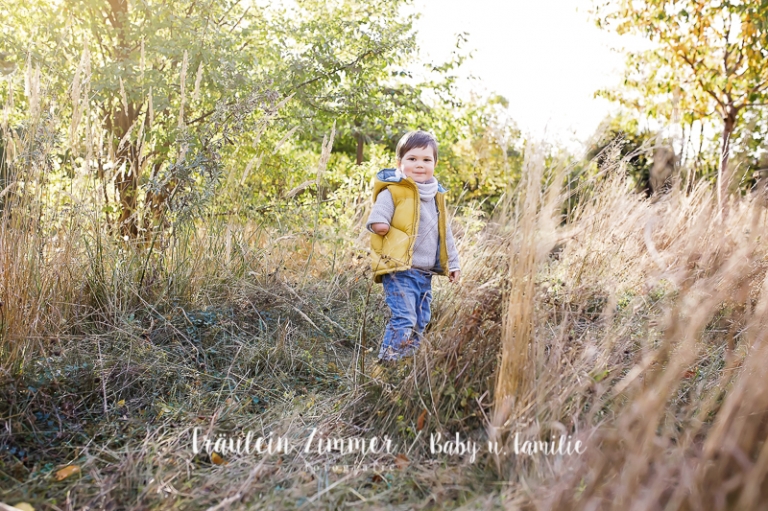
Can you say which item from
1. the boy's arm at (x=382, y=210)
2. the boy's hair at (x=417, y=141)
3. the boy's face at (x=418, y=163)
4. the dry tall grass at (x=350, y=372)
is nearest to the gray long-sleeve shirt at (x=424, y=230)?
the boy's arm at (x=382, y=210)

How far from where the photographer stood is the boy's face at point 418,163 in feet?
9.96

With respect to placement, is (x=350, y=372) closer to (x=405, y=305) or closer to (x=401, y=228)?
(x=405, y=305)

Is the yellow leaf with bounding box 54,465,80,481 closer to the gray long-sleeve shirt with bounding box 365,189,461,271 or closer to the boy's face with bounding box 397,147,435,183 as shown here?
the gray long-sleeve shirt with bounding box 365,189,461,271

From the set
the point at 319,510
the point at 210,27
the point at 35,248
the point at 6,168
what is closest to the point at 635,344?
the point at 319,510

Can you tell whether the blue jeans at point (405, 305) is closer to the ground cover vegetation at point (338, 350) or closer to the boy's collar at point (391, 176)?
the ground cover vegetation at point (338, 350)

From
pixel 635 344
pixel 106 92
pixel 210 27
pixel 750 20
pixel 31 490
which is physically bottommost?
pixel 31 490

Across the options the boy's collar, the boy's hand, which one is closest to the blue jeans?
the boy's hand

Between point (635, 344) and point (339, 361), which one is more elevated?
point (635, 344)

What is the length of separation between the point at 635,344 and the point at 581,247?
3.03ft

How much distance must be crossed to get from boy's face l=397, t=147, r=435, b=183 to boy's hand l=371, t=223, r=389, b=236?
29 cm

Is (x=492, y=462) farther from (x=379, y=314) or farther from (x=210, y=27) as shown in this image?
(x=210, y=27)

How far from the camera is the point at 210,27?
193 inches

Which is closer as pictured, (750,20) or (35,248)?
(35,248)

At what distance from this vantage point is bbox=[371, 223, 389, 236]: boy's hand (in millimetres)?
2920
